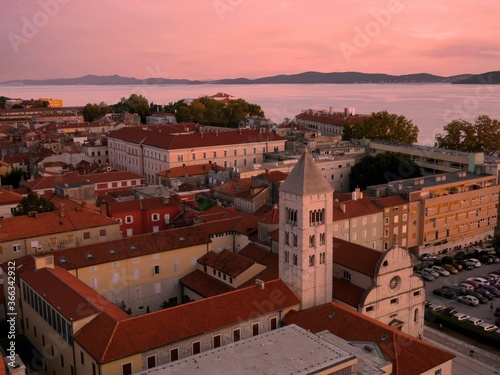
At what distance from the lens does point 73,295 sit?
30000 mm

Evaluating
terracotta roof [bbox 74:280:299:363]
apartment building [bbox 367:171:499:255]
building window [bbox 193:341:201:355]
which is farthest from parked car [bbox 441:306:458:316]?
building window [bbox 193:341:201:355]

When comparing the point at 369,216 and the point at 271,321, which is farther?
the point at 369,216

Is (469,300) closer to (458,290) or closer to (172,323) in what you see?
(458,290)

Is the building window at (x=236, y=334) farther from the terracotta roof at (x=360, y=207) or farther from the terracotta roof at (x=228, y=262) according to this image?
the terracotta roof at (x=360, y=207)

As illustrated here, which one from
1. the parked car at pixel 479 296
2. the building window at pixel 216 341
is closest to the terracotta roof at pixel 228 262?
the building window at pixel 216 341

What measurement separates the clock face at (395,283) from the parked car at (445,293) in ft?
40.8

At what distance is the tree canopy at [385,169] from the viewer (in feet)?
232

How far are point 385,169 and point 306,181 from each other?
41.6 m

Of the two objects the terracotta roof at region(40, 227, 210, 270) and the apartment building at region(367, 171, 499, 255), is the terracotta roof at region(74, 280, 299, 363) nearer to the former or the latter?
the terracotta roof at region(40, 227, 210, 270)

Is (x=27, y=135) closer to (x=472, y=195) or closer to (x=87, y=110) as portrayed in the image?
(x=87, y=110)

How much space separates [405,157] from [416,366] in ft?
164

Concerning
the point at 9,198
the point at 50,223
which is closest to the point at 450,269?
the point at 50,223

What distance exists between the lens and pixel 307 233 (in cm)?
3219

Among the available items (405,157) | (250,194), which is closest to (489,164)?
(405,157)
